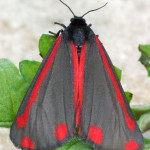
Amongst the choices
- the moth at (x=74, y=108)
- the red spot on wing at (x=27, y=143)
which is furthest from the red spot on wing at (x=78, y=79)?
the red spot on wing at (x=27, y=143)

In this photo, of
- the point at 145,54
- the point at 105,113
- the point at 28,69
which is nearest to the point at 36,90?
the point at 28,69

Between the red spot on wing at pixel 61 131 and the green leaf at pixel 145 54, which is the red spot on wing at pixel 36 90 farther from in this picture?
→ the green leaf at pixel 145 54

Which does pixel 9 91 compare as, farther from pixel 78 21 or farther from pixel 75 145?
pixel 78 21

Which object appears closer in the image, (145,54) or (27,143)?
(27,143)

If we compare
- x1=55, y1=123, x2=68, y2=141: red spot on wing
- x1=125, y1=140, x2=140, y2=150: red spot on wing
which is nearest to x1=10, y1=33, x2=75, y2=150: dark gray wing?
x1=55, y1=123, x2=68, y2=141: red spot on wing

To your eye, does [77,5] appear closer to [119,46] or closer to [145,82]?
[119,46]

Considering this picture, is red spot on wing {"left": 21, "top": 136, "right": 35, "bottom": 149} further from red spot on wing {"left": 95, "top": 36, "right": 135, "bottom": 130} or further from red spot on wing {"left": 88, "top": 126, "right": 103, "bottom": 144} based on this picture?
red spot on wing {"left": 95, "top": 36, "right": 135, "bottom": 130}

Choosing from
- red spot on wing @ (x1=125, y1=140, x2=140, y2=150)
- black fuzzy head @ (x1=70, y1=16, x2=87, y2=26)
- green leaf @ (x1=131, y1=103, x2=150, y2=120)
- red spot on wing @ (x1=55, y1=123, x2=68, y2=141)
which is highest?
black fuzzy head @ (x1=70, y1=16, x2=87, y2=26)
